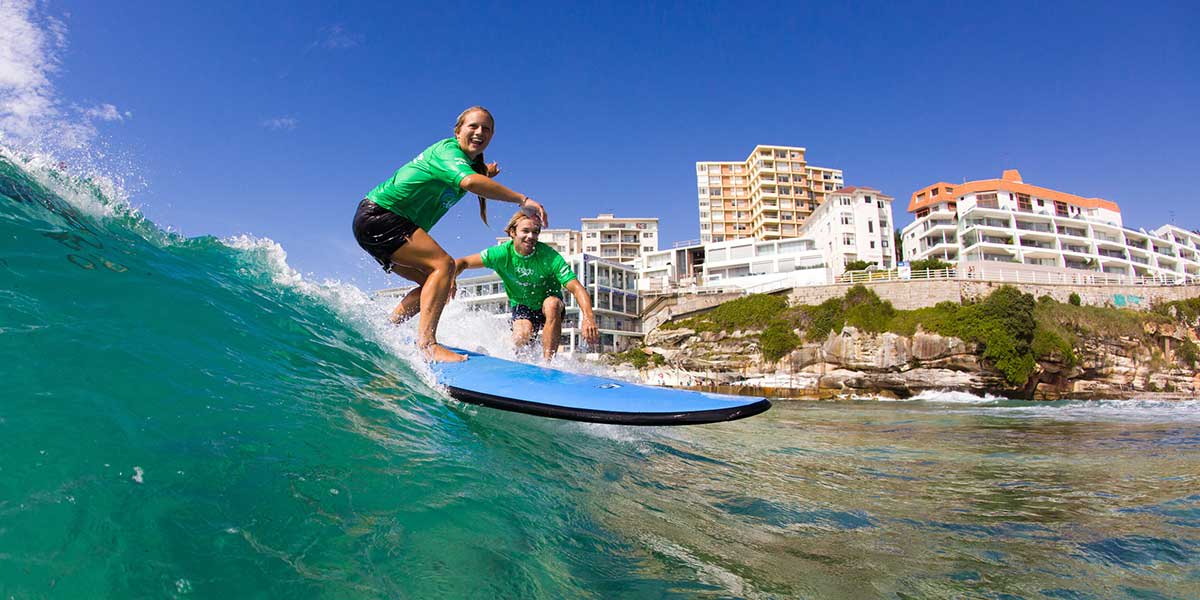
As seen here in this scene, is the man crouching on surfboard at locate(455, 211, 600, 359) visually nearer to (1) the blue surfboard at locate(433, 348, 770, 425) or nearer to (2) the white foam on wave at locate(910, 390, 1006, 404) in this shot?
(1) the blue surfboard at locate(433, 348, 770, 425)

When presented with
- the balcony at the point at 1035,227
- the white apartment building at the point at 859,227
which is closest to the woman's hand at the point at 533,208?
the white apartment building at the point at 859,227

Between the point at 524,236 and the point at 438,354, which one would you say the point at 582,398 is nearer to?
the point at 438,354

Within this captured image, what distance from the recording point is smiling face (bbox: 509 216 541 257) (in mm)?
6027

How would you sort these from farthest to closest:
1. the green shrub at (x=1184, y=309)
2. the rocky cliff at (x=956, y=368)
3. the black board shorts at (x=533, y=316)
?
the green shrub at (x=1184, y=309)
the rocky cliff at (x=956, y=368)
the black board shorts at (x=533, y=316)

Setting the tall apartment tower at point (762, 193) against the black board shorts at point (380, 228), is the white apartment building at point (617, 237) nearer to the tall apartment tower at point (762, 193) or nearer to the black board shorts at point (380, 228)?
the tall apartment tower at point (762, 193)

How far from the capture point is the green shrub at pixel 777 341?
35438mm

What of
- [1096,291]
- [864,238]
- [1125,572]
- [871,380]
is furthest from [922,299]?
[1125,572]

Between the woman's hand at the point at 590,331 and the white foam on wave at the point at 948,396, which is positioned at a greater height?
the woman's hand at the point at 590,331

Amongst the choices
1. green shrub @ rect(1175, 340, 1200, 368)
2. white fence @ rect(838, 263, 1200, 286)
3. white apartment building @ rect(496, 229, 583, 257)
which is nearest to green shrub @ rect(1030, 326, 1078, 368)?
white fence @ rect(838, 263, 1200, 286)

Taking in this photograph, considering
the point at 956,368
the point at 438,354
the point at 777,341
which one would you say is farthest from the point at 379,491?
the point at 777,341

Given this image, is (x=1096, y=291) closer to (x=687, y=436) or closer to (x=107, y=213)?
(x=687, y=436)

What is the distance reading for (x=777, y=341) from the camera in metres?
35.8

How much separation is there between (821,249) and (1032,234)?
17810 mm

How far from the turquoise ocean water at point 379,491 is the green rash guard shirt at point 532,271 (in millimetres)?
1611
